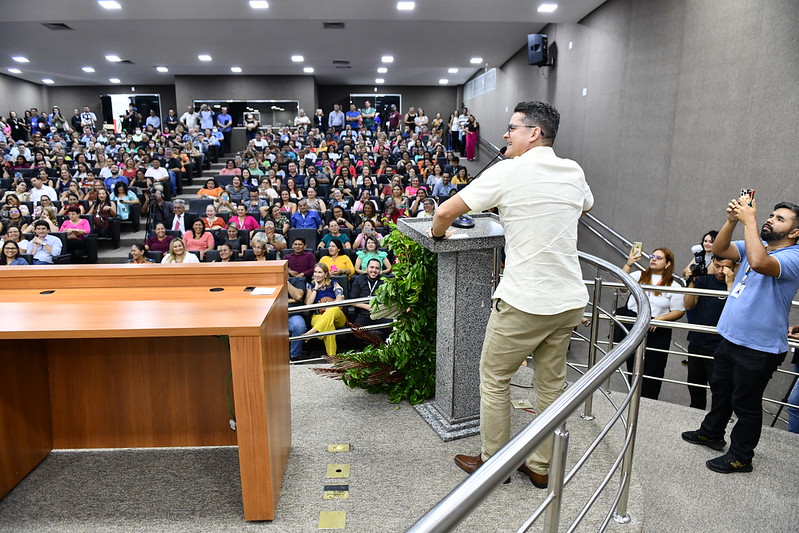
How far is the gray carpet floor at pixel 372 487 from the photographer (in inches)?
86.0

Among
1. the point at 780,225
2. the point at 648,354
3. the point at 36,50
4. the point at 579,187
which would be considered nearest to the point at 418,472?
the point at 579,187

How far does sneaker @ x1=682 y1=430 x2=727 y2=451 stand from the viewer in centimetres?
294

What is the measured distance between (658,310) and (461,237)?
2.57m

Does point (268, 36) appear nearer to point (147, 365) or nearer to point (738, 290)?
point (147, 365)

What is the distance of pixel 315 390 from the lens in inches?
132

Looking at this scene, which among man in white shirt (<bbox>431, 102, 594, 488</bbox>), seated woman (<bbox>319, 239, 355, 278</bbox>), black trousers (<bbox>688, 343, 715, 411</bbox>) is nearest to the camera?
man in white shirt (<bbox>431, 102, 594, 488</bbox>)

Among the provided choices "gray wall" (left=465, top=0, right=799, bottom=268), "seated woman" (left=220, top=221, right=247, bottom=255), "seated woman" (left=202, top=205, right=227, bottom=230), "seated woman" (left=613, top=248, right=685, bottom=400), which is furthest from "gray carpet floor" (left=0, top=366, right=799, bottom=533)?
"seated woman" (left=202, top=205, right=227, bottom=230)

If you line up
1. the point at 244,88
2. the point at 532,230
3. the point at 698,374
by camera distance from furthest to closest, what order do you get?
the point at 244,88
the point at 698,374
the point at 532,230

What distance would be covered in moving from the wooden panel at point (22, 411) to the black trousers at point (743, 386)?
309 cm

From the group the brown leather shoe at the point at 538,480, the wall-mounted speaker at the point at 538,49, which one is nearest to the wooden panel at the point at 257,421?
the brown leather shoe at the point at 538,480

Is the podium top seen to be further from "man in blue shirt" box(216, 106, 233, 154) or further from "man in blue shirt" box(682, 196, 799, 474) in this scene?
"man in blue shirt" box(216, 106, 233, 154)

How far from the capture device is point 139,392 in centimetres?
266

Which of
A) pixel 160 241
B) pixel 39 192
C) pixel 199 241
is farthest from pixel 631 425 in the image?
pixel 39 192

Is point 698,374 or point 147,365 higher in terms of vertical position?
point 147,365
